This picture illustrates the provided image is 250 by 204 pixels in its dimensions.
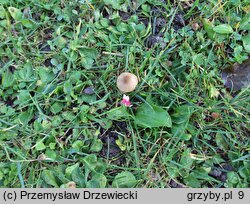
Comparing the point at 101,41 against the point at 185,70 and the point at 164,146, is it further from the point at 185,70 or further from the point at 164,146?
the point at 164,146

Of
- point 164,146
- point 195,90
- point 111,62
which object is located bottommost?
point 164,146

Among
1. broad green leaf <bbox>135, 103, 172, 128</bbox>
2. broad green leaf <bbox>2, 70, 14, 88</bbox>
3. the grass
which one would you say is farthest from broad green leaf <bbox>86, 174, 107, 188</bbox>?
broad green leaf <bbox>2, 70, 14, 88</bbox>

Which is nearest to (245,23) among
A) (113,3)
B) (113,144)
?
(113,3)

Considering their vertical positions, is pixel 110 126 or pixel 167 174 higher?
pixel 110 126

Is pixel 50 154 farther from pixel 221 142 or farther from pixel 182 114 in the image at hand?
pixel 221 142

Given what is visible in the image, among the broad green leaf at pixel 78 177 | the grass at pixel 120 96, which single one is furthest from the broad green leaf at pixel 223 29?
the broad green leaf at pixel 78 177

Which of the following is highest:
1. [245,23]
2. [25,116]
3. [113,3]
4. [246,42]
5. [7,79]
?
[113,3]

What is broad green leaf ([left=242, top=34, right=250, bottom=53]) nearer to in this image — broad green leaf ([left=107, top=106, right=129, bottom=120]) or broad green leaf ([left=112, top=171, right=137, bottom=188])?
broad green leaf ([left=107, top=106, right=129, bottom=120])

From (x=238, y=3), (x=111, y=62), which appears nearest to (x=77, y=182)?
(x=111, y=62)
